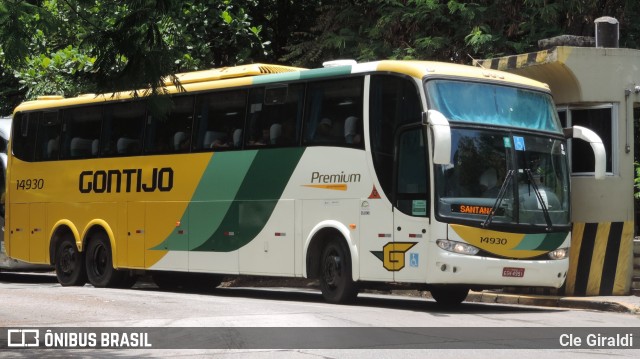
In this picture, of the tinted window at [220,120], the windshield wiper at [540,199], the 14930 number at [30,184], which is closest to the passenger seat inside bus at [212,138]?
the tinted window at [220,120]

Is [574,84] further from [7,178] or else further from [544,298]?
[7,178]

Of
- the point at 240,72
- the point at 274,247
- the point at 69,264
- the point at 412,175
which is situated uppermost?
the point at 240,72

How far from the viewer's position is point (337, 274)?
17.7m

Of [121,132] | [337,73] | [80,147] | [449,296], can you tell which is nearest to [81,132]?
[80,147]

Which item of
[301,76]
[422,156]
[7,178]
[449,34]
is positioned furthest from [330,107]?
[7,178]

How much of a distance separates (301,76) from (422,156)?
3118mm

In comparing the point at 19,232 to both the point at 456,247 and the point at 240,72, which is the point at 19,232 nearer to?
the point at 240,72

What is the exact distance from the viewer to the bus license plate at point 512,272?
53.8 ft

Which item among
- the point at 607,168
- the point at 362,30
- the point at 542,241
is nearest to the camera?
the point at 542,241

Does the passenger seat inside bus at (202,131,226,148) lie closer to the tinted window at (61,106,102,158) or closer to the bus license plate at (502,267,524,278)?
the tinted window at (61,106,102,158)

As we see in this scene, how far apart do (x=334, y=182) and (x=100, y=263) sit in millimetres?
6805

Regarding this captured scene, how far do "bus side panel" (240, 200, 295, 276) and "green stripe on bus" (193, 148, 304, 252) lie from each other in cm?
11

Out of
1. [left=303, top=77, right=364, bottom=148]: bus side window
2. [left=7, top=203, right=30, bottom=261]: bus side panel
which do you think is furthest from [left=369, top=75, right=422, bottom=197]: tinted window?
[left=7, top=203, right=30, bottom=261]: bus side panel

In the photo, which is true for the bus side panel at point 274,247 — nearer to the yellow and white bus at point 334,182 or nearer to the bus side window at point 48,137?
the yellow and white bus at point 334,182
